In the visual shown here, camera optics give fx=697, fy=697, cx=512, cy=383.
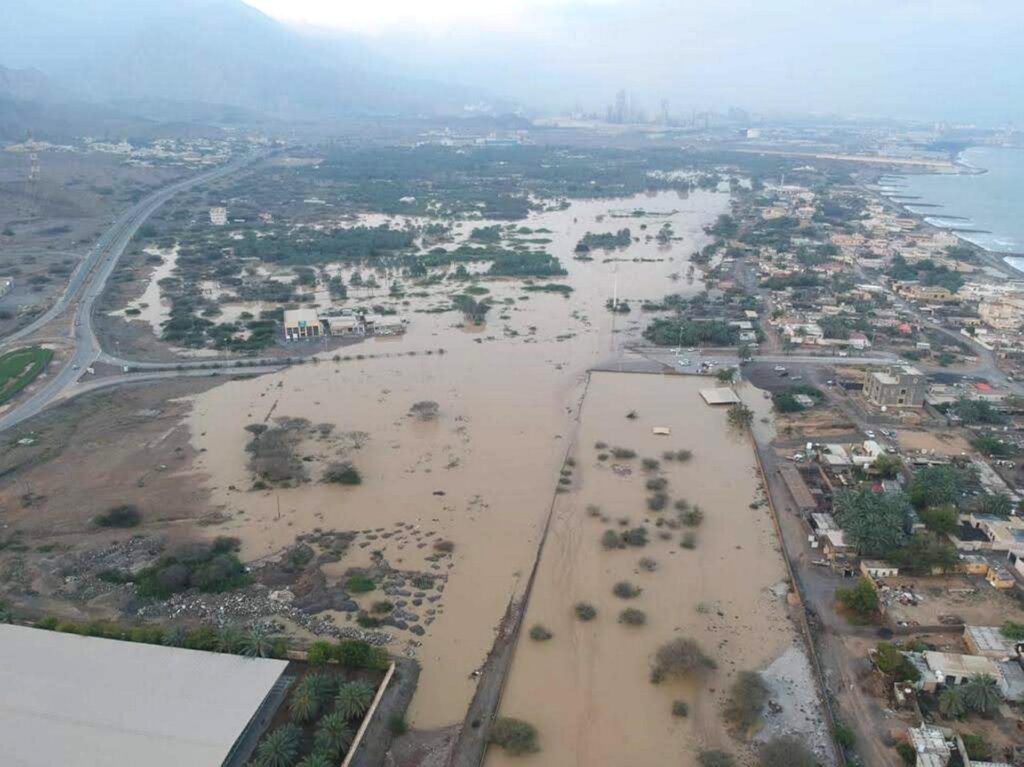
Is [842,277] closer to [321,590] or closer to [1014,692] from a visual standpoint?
[1014,692]

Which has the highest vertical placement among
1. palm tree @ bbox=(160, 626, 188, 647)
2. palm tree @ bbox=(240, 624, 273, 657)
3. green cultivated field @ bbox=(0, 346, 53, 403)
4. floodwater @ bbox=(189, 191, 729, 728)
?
palm tree @ bbox=(240, 624, 273, 657)

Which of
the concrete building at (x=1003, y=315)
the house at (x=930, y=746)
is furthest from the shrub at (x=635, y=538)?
the concrete building at (x=1003, y=315)

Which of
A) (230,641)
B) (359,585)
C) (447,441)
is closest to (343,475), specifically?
(447,441)

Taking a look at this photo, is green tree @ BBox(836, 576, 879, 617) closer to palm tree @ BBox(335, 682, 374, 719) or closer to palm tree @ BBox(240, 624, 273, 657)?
palm tree @ BBox(335, 682, 374, 719)

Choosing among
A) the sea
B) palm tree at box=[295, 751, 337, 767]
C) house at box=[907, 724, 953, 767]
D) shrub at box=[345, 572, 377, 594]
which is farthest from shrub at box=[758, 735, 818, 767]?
the sea

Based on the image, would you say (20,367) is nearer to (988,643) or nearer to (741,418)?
(741,418)

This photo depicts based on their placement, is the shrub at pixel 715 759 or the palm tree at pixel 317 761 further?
the shrub at pixel 715 759

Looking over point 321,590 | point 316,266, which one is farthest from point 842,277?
point 321,590

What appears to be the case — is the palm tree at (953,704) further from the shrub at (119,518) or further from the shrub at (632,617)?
the shrub at (119,518)
